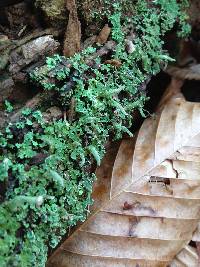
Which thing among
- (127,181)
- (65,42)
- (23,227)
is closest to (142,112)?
(127,181)

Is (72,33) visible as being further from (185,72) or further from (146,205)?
(185,72)

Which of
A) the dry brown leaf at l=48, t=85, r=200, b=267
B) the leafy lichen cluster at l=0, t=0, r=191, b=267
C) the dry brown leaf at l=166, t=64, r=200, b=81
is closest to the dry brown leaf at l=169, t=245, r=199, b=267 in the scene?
the dry brown leaf at l=48, t=85, r=200, b=267

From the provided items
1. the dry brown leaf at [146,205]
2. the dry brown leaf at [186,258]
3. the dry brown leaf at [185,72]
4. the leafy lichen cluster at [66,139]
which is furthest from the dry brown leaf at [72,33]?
the dry brown leaf at [186,258]

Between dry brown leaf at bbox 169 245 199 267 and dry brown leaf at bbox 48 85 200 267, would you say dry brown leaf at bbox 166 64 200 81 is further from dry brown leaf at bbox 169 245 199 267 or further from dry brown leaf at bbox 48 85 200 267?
dry brown leaf at bbox 169 245 199 267

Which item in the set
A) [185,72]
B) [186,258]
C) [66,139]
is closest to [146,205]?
[186,258]

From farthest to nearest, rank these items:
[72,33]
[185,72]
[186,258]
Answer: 1. [185,72]
2. [186,258]
3. [72,33]
